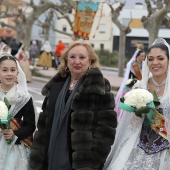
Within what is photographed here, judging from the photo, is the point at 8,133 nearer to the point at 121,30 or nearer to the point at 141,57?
the point at 141,57

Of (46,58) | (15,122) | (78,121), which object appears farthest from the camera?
(46,58)

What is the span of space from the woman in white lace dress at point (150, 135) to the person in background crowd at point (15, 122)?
30.4 inches

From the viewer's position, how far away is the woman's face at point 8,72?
3881 millimetres

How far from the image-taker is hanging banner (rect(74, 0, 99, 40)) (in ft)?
57.2

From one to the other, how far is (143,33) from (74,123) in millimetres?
50212

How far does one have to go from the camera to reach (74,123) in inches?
128

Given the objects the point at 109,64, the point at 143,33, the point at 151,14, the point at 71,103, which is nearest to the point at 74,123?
the point at 71,103

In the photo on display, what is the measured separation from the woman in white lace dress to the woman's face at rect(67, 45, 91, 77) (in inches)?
24.6

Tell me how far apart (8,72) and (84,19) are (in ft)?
46.1

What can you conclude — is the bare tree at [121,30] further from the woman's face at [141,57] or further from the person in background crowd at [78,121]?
the person in background crowd at [78,121]

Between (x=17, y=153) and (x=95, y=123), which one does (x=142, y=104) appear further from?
(x=17, y=153)

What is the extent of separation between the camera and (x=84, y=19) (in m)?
17.7

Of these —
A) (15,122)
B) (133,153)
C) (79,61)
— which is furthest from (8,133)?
(133,153)

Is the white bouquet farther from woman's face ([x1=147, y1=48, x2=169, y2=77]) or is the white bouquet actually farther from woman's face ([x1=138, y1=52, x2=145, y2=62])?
woman's face ([x1=138, y1=52, x2=145, y2=62])
